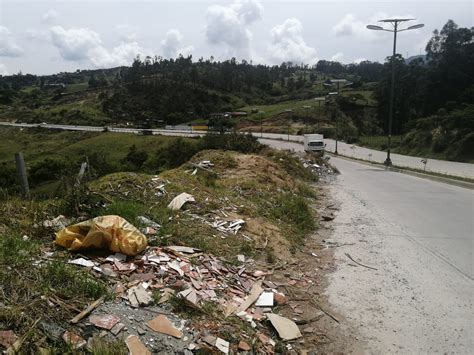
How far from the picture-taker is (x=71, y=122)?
10400 centimetres

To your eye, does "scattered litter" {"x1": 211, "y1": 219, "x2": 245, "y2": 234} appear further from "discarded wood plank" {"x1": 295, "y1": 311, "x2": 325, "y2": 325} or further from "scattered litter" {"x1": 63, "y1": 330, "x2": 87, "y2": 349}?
"scattered litter" {"x1": 63, "y1": 330, "x2": 87, "y2": 349}

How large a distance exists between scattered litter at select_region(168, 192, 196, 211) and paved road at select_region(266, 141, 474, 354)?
3220 mm

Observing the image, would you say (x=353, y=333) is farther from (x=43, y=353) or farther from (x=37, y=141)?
(x=37, y=141)

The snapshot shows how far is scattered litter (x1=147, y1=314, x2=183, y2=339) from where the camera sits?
4219 millimetres

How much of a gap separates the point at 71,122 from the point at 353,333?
109075mm

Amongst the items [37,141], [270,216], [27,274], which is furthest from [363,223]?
[37,141]

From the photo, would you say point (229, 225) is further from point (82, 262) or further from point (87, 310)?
point (87, 310)

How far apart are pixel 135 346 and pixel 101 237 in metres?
2.00

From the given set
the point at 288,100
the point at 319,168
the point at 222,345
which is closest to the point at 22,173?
the point at 222,345

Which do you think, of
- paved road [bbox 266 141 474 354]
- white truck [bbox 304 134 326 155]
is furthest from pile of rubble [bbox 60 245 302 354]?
white truck [bbox 304 134 326 155]

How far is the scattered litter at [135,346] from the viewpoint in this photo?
3.80 meters

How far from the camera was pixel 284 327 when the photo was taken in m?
5.03

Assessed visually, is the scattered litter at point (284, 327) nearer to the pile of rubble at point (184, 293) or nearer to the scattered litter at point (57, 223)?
the pile of rubble at point (184, 293)

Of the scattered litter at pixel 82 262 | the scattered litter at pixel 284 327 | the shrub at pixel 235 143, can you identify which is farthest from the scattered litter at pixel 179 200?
the shrub at pixel 235 143
